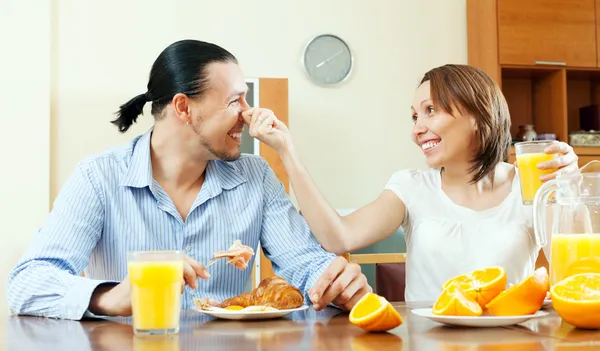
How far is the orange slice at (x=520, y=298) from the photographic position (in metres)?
1.13

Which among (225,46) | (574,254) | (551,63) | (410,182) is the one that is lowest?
(574,254)

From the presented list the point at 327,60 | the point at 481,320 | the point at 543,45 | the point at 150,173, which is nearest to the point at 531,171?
the point at 481,320

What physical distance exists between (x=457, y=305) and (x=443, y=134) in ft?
3.15

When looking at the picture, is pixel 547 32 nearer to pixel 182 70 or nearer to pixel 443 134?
pixel 443 134

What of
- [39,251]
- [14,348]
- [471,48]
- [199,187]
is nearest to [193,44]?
[199,187]

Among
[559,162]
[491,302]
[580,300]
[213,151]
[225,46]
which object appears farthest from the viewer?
[225,46]

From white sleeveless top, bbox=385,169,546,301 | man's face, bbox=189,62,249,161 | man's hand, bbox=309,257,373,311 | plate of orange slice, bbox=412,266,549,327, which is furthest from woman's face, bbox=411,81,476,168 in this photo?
plate of orange slice, bbox=412,266,549,327

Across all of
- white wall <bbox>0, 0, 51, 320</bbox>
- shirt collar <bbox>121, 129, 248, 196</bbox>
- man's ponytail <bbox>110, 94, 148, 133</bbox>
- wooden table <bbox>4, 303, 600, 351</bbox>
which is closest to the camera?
wooden table <bbox>4, 303, 600, 351</bbox>

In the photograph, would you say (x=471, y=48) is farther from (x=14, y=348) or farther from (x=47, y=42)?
(x=14, y=348)

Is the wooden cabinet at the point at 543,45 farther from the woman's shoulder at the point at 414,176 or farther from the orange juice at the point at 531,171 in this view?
the orange juice at the point at 531,171

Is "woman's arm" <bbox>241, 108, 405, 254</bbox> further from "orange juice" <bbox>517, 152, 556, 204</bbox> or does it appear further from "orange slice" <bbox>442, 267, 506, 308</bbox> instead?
"orange slice" <bbox>442, 267, 506, 308</bbox>

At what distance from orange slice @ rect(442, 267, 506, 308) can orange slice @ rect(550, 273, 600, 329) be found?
0.09m

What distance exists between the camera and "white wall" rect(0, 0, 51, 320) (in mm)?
3785

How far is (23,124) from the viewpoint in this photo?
12.6 ft
